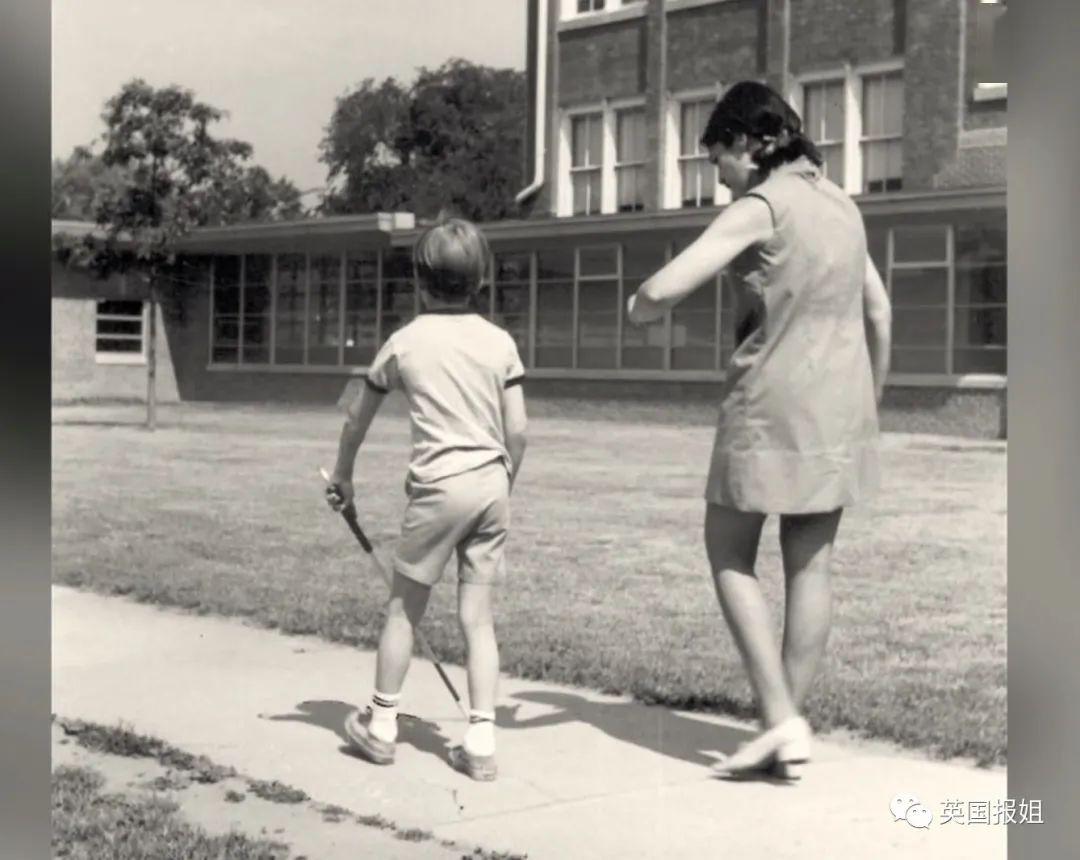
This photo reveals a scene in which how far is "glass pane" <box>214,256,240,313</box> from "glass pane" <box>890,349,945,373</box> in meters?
1.44

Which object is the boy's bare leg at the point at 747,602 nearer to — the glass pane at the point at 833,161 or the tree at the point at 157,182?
the glass pane at the point at 833,161

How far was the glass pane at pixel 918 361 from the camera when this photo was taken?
3115mm

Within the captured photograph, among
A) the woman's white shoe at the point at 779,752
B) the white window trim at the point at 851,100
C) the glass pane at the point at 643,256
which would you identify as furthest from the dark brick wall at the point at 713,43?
the woman's white shoe at the point at 779,752

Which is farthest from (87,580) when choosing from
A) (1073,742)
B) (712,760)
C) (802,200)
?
(1073,742)

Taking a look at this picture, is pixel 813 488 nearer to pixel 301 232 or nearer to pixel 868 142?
pixel 868 142

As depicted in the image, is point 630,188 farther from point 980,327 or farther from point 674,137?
point 980,327

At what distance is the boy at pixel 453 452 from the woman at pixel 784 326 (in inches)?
14.6

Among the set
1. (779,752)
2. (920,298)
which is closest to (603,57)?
(920,298)

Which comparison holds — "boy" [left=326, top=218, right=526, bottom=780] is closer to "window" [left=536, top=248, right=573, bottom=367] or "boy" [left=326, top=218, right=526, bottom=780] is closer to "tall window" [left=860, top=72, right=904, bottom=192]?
"window" [left=536, top=248, right=573, bottom=367]

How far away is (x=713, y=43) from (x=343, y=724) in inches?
62.4

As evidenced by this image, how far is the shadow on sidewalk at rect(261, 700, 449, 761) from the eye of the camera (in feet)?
10.7

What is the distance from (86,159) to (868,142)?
68.8 inches

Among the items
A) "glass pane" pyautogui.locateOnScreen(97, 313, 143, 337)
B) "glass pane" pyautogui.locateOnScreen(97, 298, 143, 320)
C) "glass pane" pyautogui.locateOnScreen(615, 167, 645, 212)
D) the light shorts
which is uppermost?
"glass pane" pyautogui.locateOnScreen(615, 167, 645, 212)

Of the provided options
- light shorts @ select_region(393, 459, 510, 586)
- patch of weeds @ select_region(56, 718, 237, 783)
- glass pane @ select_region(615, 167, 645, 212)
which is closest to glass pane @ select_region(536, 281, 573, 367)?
glass pane @ select_region(615, 167, 645, 212)
